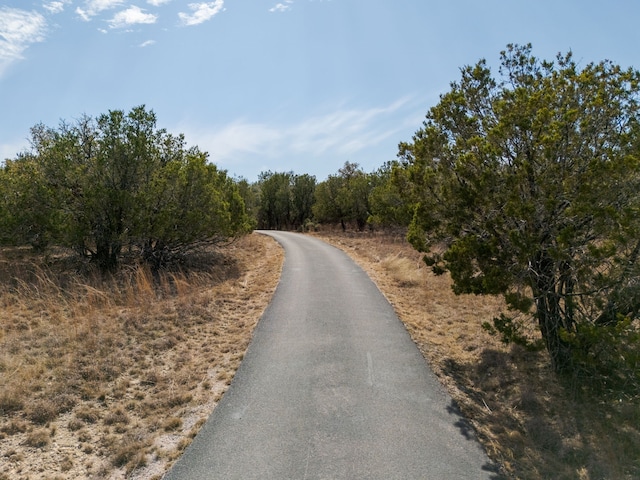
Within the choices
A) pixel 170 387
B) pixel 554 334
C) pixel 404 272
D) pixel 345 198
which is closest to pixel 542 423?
pixel 554 334

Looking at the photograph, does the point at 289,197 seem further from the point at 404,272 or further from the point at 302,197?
the point at 404,272

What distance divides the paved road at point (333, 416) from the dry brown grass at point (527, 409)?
16.1 inches

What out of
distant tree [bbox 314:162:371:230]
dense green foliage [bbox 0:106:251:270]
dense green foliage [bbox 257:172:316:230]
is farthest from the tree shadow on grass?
dense green foliage [bbox 257:172:316:230]

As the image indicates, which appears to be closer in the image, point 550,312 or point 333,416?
point 333,416

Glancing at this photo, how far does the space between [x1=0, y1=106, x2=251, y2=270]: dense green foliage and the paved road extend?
8.77 metres

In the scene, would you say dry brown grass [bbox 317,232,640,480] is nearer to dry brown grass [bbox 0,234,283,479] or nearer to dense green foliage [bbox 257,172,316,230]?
dry brown grass [bbox 0,234,283,479]

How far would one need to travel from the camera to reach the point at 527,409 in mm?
6242

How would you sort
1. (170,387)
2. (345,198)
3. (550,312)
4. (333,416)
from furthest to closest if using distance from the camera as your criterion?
1. (345,198)
2. (550,312)
3. (170,387)
4. (333,416)

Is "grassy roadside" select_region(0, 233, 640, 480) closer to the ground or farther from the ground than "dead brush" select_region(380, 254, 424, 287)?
closer to the ground

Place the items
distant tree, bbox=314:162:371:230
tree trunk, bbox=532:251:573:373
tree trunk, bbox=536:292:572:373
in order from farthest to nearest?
distant tree, bbox=314:162:371:230, tree trunk, bbox=536:292:572:373, tree trunk, bbox=532:251:573:373

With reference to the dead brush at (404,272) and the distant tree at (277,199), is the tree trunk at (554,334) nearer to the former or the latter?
the dead brush at (404,272)

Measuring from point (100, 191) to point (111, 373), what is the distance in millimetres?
9810

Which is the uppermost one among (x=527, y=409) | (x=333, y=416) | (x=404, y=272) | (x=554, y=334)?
(x=404, y=272)

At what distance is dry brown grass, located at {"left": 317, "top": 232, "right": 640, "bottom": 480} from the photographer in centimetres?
488
